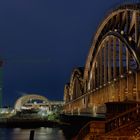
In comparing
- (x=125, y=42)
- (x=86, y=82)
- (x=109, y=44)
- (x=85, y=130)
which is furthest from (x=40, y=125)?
(x=85, y=130)

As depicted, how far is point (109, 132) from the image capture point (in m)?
29.0

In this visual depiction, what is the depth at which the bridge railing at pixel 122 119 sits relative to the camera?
96.1ft

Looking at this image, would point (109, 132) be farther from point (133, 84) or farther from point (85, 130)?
point (133, 84)

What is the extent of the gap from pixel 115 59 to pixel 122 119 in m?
42.9

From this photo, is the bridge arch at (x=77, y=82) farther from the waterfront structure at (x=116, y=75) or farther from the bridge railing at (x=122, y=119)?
the bridge railing at (x=122, y=119)

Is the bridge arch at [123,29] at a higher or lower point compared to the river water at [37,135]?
higher

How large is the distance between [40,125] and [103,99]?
88.5m

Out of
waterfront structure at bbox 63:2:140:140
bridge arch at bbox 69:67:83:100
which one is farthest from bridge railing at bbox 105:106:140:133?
bridge arch at bbox 69:67:83:100

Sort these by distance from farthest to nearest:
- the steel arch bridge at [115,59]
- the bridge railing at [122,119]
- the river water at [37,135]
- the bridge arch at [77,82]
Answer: the bridge arch at [77,82]
the river water at [37,135]
the steel arch bridge at [115,59]
the bridge railing at [122,119]

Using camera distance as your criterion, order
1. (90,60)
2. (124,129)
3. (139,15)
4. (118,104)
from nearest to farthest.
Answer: (124,129)
(118,104)
(139,15)
(90,60)

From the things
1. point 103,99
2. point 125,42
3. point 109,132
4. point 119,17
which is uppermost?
point 119,17

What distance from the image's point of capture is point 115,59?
72188 mm

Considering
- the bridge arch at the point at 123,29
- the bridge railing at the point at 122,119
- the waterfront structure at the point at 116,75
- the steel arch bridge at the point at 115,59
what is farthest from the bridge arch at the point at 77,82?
the bridge railing at the point at 122,119

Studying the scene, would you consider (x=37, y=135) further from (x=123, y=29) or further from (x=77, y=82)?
(x=123, y=29)
